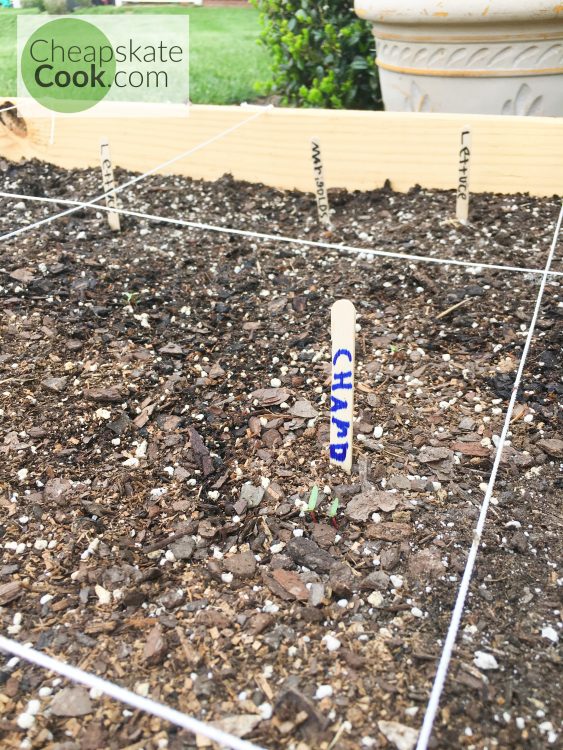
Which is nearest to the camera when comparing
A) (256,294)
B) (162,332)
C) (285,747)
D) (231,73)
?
(285,747)

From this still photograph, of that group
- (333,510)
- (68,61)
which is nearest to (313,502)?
(333,510)

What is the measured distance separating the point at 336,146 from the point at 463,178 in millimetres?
486

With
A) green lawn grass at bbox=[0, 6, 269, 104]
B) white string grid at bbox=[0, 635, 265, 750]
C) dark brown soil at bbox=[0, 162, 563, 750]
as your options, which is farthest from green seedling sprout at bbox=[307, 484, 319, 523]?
green lawn grass at bbox=[0, 6, 269, 104]

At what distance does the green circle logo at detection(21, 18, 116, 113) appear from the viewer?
292 cm

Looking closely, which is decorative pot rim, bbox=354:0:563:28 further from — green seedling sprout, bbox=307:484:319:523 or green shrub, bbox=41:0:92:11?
green seedling sprout, bbox=307:484:319:523

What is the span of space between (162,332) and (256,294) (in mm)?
265

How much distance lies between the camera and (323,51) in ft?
9.96

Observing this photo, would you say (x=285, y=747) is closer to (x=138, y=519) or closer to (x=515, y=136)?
(x=138, y=519)

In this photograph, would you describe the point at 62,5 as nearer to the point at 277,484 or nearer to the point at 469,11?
the point at 469,11

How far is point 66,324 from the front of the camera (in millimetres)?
1663

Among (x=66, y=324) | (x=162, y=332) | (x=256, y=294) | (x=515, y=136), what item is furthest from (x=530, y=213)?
(x=66, y=324)

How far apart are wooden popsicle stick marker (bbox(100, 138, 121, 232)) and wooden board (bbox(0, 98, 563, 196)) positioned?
385 mm

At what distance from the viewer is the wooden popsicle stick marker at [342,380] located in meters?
1.03
